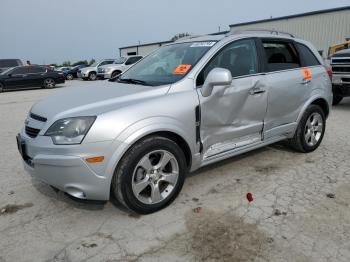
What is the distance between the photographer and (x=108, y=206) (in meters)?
3.34

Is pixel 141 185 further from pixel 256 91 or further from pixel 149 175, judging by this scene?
pixel 256 91

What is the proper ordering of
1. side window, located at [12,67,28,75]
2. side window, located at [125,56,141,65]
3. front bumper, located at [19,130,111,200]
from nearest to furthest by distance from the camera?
front bumper, located at [19,130,111,200], side window, located at [12,67,28,75], side window, located at [125,56,141,65]

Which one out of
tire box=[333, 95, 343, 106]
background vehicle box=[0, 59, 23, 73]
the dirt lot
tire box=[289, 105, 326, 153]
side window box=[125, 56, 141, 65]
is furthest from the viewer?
side window box=[125, 56, 141, 65]

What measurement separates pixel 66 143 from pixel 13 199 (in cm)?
137

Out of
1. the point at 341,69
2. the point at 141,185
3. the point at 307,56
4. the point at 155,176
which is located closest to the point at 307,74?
the point at 307,56

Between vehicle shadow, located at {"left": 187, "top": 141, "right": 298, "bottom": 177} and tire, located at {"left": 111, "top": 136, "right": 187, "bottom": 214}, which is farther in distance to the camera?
vehicle shadow, located at {"left": 187, "top": 141, "right": 298, "bottom": 177}

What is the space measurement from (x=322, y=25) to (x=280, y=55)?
846 inches

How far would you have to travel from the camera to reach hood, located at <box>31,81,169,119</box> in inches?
113

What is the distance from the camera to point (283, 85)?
4086 millimetres

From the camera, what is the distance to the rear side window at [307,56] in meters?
4.57

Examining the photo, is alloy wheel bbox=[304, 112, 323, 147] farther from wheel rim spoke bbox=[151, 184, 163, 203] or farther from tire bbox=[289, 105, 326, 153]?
wheel rim spoke bbox=[151, 184, 163, 203]

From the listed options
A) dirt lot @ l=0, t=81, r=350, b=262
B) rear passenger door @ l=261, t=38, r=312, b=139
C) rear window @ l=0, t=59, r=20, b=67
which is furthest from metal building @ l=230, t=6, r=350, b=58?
dirt lot @ l=0, t=81, r=350, b=262

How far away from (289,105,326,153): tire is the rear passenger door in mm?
194

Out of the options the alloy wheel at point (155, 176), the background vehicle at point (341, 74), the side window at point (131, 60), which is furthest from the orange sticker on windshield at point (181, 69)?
the side window at point (131, 60)
